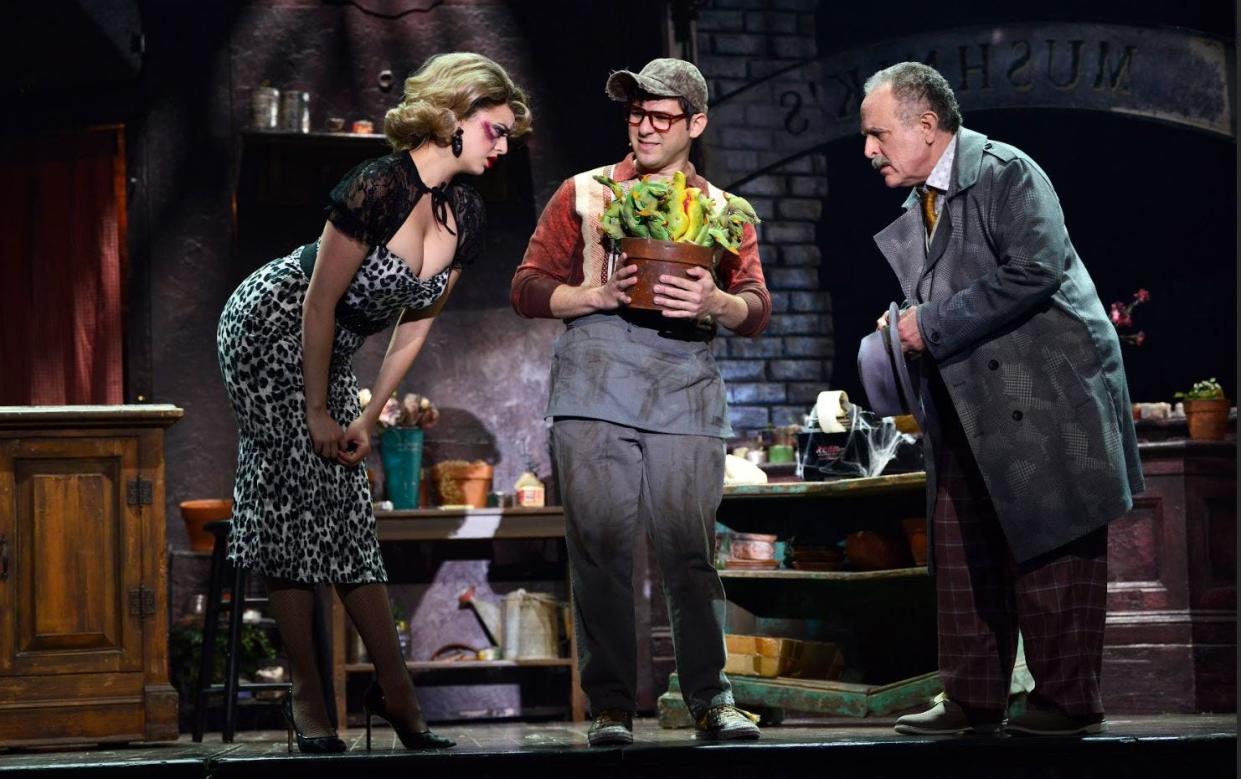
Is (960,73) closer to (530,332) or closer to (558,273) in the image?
(530,332)

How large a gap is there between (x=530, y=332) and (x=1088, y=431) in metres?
3.91

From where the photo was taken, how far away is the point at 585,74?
23.1ft

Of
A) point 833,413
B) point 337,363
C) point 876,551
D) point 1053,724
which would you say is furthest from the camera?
point 833,413

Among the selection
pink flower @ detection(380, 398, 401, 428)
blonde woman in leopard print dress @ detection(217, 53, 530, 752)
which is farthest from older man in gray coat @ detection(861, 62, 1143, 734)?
pink flower @ detection(380, 398, 401, 428)

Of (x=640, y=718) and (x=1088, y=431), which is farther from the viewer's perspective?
(x=640, y=718)

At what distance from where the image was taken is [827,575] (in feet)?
16.6

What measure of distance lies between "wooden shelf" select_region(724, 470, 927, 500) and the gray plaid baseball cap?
5.24ft

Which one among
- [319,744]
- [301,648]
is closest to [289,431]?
[301,648]

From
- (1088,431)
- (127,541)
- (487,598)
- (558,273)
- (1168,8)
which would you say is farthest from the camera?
(1168,8)

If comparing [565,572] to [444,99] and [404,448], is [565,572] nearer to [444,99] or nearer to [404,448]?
[404,448]

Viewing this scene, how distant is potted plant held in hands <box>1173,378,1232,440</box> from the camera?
6168 millimetres

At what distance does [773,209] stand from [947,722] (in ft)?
14.0

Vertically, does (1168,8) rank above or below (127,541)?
above

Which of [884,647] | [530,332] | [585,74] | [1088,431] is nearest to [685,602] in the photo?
[1088,431]
